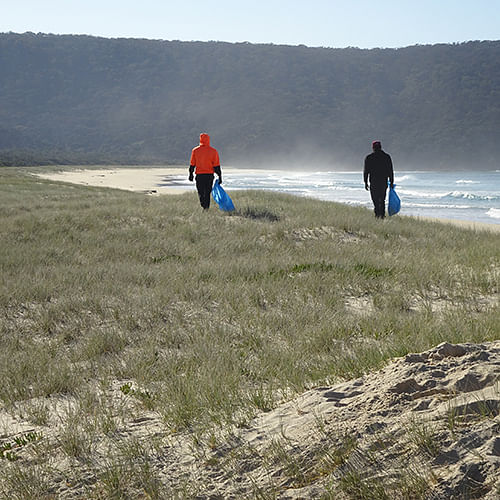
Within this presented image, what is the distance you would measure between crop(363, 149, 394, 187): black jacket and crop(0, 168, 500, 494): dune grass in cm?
111

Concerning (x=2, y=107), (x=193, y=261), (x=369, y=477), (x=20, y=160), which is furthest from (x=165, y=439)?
(x=2, y=107)

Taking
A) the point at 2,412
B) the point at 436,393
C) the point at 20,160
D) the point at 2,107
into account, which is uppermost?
the point at 2,107

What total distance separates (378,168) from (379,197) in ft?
2.86

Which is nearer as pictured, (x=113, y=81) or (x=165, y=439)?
(x=165, y=439)

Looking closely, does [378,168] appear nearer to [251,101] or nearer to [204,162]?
[204,162]

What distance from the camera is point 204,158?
1290cm

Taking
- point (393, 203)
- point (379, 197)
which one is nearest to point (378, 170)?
point (379, 197)

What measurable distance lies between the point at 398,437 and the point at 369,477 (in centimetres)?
30

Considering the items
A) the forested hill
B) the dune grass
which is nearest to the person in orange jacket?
the dune grass

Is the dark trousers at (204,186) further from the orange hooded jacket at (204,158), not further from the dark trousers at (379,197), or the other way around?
the dark trousers at (379,197)

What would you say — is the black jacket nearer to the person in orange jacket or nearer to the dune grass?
the dune grass

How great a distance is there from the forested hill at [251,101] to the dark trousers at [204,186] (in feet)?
229

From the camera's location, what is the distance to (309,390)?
3490mm

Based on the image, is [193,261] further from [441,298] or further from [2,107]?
[2,107]
